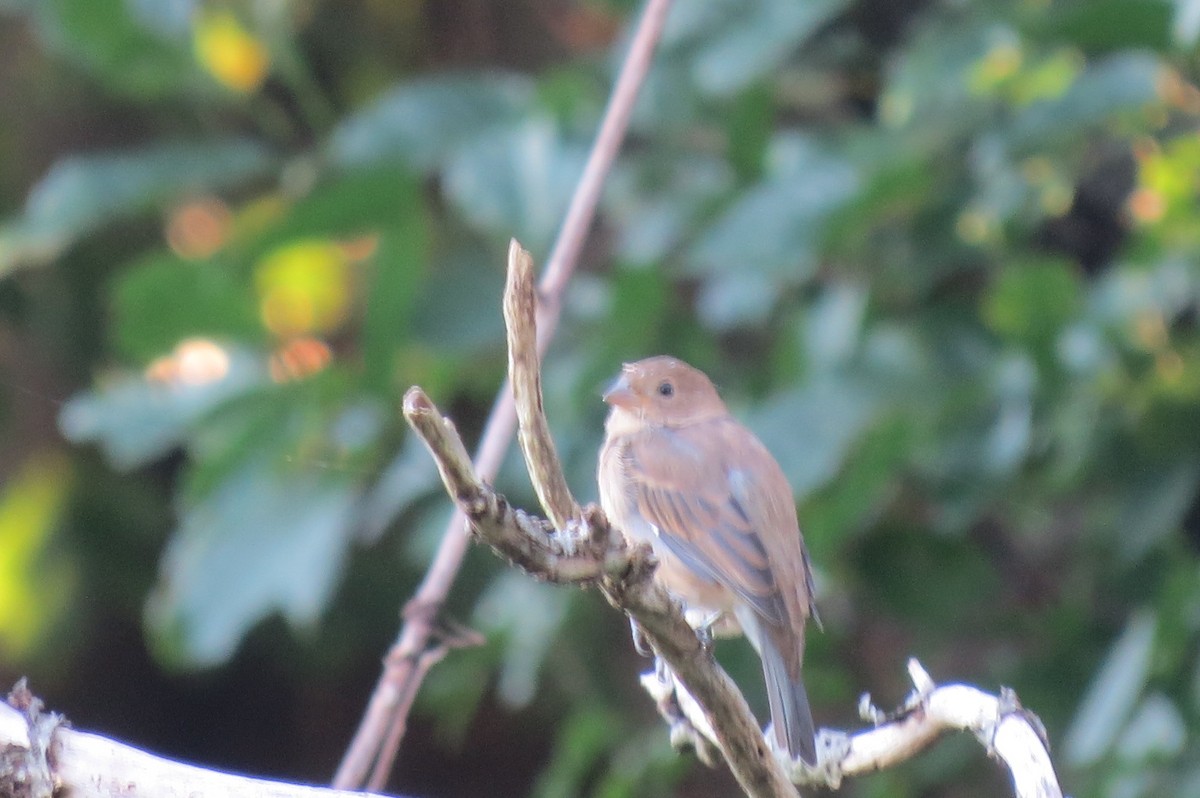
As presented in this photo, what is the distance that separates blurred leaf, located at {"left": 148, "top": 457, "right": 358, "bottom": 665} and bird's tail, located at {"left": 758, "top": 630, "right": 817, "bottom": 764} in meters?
1.31

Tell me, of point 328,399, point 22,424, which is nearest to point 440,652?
point 328,399

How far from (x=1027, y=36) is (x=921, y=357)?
0.90 meters

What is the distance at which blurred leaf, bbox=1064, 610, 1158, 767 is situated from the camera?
346cm

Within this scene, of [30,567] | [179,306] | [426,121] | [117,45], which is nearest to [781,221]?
[426,121]

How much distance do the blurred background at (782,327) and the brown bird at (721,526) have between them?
0.20 metres

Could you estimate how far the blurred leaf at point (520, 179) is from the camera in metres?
3.88

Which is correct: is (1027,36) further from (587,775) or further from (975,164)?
(587,775)

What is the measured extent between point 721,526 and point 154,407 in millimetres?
1862

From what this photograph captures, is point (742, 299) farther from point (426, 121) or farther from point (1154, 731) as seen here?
point (1154, 731)

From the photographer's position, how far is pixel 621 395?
3.76 m

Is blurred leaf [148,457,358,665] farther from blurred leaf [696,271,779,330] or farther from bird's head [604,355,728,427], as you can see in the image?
blurred leaf [696,271,779,330]

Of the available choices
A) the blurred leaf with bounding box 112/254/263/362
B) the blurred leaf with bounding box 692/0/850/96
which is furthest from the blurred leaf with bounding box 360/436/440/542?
the blurred leaf with bounding box 692/0/850/96

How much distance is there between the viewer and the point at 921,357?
4035 mm

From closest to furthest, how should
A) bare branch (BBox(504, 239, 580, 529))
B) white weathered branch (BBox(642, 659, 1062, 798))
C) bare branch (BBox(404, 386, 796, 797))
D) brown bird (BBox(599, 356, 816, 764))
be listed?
bare branch (BBox(404, 386, 796, 797)) < bare branch (BBox(504, 239, 580, 529)) < white weathered branch (BBox(642, 659, 1062, 798)) < brown bird (BBox(599, 356, 816, 764))
